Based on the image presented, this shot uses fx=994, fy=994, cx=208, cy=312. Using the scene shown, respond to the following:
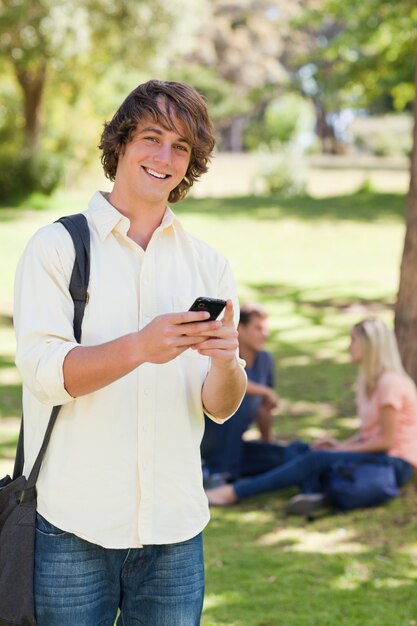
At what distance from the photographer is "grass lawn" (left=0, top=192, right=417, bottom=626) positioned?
4508mm

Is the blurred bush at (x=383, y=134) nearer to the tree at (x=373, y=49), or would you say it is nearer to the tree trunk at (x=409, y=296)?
the tree at (x=373, y=49)

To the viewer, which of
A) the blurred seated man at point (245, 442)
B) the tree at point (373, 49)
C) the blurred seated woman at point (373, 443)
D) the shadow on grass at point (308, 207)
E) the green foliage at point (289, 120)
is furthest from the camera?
the green foliage at point (289, 120)

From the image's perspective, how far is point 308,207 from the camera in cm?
2094

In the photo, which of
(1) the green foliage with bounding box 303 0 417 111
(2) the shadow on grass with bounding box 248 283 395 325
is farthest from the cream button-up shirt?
(1) the green foliage with bounding box 303 0 417 111

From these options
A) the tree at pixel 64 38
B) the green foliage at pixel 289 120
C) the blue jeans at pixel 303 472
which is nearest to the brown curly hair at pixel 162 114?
the blue jeans at pixel 303 472

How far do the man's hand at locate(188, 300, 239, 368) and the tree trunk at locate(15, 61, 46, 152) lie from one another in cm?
2237

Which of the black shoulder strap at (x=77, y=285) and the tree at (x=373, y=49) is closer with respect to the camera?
the black shoulder strap at (x=77, y=285)

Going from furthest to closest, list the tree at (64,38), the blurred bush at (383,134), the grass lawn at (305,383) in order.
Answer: the blurred bush at (383,134), the tree at (64,38), the grass lawn at (305,383)

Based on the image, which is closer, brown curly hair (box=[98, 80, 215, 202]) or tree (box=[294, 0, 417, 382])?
brown curly hair (box=[98, 80, 215, 202])

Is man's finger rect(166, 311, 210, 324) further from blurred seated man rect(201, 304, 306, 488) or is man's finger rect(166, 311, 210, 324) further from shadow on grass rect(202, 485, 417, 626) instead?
blurred seated man rect(201, 304, 306, 488)

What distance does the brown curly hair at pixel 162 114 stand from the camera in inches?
90.2

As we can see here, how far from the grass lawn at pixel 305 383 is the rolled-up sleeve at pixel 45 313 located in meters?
2.41

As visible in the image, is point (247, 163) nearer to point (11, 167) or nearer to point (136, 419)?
point (11, 167)

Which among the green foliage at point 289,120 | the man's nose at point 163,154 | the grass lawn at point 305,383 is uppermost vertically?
the man's nose at point 163,154
